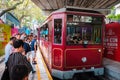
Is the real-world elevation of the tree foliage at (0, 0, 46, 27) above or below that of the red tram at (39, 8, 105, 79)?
above

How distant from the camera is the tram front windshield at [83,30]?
1000 centimetres

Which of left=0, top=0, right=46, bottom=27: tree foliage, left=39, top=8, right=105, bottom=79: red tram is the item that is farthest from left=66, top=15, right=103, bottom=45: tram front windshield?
left=0, top=0, right=46, bottom=27: tree foliage

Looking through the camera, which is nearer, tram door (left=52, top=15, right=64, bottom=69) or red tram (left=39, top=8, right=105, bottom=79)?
red tram (left=39, top=8, right=105, bottom=79)

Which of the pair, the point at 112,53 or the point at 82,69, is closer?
the point at 82,69

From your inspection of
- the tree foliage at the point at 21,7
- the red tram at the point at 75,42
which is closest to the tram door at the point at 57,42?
the red tram at the point at 75,42

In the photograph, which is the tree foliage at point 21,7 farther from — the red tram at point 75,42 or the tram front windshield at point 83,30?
the tram front windshield at point 83,30

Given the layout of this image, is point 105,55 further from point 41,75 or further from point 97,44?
point 41,75

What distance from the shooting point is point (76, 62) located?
10.1m

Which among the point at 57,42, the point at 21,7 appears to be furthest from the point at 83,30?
the point at 21,7

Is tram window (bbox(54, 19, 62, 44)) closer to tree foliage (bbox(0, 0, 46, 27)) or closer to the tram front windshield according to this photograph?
the tram front windshield

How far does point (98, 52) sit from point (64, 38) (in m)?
1.77

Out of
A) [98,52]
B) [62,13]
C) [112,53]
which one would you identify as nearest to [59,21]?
[62,13]

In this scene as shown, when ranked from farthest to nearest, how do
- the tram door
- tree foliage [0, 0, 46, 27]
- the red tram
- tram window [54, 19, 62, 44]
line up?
tree foliage [0, 0, 46, 27] → tram window [54, 19, 62, 44] → the tram door → the red tram

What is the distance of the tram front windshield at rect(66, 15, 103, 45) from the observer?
10.0 metres
